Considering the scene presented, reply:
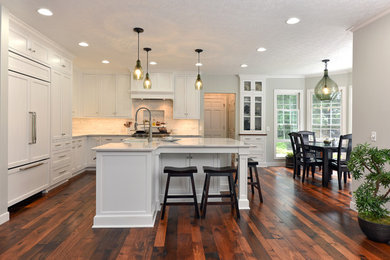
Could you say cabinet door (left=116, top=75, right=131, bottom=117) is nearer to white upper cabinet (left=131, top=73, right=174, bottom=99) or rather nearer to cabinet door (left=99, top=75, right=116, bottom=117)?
cabinet door (left=99, top=75, right=116, bottom=117)

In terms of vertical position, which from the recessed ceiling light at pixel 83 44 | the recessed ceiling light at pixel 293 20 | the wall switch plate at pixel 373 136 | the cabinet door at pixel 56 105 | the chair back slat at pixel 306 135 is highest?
the recessed ceiling light at pixel 83 44

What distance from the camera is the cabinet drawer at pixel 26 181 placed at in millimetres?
3227

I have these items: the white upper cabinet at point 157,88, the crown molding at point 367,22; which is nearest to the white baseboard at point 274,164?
the white upper cabinet at point 157,88

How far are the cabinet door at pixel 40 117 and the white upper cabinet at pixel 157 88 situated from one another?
2.44 meters

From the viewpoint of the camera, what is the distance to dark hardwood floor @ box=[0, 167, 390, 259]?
7.31 ft

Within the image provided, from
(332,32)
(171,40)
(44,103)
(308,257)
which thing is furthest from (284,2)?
(44,103)

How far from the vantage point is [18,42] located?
11.1ft

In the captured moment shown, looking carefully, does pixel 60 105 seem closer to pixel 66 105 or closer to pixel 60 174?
pixel 66 105

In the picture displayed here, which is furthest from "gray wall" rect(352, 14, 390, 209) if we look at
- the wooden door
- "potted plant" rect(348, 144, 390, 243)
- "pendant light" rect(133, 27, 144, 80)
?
the wooden door

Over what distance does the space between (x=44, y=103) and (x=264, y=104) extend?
5.30 m

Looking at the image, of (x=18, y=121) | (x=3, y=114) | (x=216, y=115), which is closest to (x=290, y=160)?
(x=216, y=115)

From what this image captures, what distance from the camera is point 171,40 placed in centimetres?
411

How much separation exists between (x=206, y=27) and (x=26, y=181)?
349 cm

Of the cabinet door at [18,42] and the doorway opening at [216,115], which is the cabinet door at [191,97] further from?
the cabinet door at [18,42]
